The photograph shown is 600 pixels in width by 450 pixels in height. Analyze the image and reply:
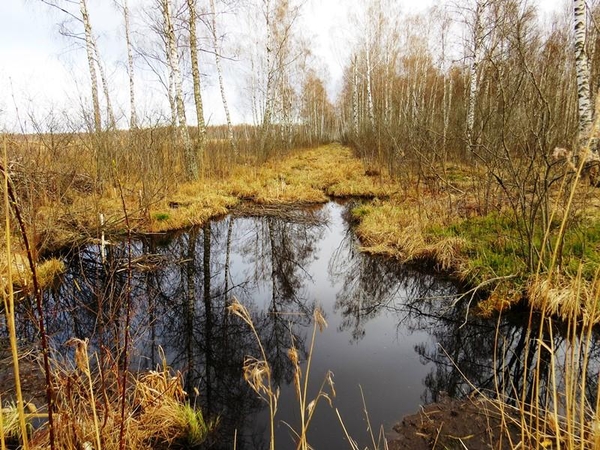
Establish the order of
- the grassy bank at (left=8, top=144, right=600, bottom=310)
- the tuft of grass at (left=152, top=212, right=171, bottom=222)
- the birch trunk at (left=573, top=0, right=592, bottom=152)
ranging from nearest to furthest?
the grassy bank at (left=8, top=144, right=600, bottom=310) → the birch trunk at (left=573, top=0, right=592, bottom=152) → the tuft of grass at (left=152, top=212, right=171, bottom=222)

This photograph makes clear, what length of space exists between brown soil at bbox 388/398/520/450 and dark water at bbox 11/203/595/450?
15 centimetres

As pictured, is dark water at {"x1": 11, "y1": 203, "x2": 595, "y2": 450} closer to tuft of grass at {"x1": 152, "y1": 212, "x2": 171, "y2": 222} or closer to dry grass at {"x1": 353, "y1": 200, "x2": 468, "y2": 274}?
dry grass at {"x1": 353, "y1": 200, "x2": 468, "y2": 274}

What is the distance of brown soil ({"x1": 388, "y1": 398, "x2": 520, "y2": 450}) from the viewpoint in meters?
2.34

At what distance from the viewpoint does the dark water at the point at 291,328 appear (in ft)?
9.33

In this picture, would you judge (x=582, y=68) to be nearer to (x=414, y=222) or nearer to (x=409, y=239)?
(x=414, y=222)

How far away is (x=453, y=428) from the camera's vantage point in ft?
8.20

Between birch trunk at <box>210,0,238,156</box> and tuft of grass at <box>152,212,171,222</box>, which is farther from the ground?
birch trunk at <box>210,0,238,156</box>

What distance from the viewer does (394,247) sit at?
629cm

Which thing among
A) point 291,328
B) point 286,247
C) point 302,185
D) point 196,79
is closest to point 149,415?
point 291,328

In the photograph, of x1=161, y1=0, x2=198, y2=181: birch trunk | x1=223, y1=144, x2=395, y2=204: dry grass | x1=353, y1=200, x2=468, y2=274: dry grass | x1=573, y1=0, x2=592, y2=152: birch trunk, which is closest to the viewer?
x1=353, y1=200, x2=468, y2=274: dry grass

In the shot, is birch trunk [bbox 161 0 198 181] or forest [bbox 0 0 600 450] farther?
birch trunk [bbox 161 0 198 181]

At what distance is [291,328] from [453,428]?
1.97 metres

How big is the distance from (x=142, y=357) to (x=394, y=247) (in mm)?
4561

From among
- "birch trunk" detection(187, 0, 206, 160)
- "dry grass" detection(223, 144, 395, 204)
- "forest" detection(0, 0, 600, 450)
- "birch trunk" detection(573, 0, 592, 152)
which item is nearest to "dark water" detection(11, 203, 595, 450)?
"forest" detection(0, 0, 600, 450)
